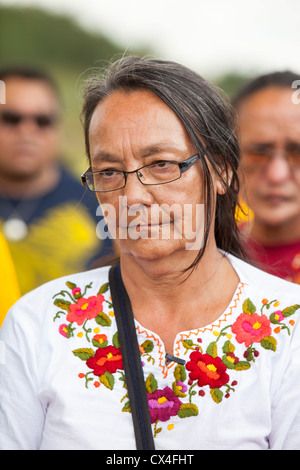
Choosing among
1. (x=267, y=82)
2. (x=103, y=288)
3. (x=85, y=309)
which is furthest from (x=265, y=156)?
(x=85, y=309)

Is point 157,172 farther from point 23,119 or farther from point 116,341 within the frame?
point 23,119

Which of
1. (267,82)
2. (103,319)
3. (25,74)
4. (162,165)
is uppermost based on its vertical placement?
(25,74)

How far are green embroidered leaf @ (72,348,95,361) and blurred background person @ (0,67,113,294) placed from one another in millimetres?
1765

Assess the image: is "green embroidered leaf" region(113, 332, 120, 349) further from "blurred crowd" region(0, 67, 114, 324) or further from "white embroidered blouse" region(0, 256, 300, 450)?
"blurred crowd" region(0, 67, 114, 324)

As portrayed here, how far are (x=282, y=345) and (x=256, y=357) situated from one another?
89 millimetres

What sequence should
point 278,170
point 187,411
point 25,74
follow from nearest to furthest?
point 187,411 < point 278,170 < point 25,74

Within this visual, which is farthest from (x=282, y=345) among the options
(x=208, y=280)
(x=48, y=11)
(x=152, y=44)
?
(x=48, y=11)

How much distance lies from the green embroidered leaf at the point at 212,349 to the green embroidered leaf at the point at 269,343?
144mm

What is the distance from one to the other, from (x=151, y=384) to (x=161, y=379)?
3cm

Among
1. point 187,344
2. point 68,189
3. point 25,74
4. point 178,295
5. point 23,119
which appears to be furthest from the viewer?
point 25,74

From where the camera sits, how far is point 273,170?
3.02 m

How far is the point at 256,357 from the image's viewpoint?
1864 millimetres

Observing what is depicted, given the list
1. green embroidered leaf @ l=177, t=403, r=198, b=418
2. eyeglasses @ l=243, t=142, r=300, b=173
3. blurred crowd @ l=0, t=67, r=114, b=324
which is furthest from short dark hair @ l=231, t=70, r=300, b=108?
green embroidered leaf @ l=177, t=403, r=198, b=418

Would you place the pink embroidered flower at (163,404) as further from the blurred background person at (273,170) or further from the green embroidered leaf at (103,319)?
the blurred background person at (273,170)
